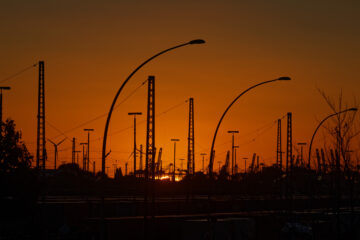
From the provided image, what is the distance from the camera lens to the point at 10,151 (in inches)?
2464

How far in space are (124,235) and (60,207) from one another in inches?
799

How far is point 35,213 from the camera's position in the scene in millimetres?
58812

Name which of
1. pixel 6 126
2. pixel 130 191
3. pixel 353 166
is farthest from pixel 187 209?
pixel 130 191

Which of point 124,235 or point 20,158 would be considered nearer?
point 124,235

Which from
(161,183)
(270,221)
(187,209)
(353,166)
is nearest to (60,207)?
(187,209)

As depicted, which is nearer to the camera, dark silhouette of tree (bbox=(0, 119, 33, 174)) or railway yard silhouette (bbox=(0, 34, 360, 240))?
railway yard silhouette (bbox=(0, 34, 360, 240))

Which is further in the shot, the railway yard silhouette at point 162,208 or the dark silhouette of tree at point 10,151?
the dark silhouette of tree at point 10,151

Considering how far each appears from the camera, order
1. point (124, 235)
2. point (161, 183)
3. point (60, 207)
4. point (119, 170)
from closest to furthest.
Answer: point (124, 235) → point (60, 207) → point (161, 183) → point (119, 170)

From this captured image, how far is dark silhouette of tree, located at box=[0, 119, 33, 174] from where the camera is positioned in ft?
204

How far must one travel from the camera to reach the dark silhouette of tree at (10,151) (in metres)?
62.3

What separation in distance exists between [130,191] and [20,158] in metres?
63.9

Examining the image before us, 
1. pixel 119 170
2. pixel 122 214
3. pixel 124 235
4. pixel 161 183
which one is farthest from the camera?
pixel 119 170

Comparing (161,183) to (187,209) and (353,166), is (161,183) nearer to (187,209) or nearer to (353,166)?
(187,209)

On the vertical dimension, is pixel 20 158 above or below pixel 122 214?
above
